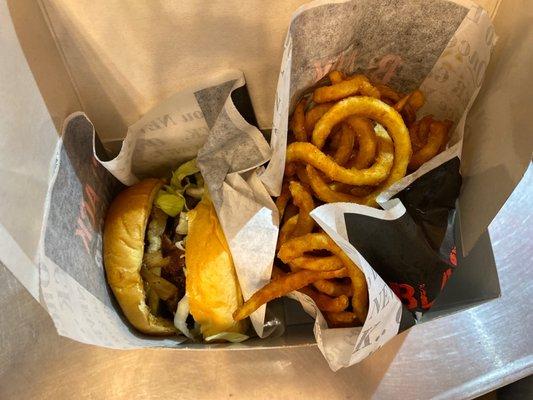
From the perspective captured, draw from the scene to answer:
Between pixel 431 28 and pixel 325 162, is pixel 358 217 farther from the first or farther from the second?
pixel 431 28

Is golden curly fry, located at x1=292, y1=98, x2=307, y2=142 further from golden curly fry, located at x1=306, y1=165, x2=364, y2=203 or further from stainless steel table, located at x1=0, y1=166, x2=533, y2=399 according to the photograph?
stainless steel table, located at x1=0, y1=166, x2=533, y2=399

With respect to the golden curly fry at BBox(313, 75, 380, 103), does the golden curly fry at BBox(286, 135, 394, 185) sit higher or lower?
lower

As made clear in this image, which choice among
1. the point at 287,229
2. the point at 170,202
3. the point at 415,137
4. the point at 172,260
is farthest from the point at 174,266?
the point at 415,137

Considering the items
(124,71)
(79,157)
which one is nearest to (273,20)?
(124,71)

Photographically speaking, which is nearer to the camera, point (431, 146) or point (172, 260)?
point (431, 146)

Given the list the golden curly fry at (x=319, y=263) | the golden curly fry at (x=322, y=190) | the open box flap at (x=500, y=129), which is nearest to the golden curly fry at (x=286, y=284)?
the golden curly fry at (x=319, y=263)

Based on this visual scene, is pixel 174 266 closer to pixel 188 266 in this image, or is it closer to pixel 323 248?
pixel 188 266

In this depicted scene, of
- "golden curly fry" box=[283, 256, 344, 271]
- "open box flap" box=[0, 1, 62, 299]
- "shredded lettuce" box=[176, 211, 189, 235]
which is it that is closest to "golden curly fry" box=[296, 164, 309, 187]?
"golden curly fry" box=[283, 256, 344, 271]
